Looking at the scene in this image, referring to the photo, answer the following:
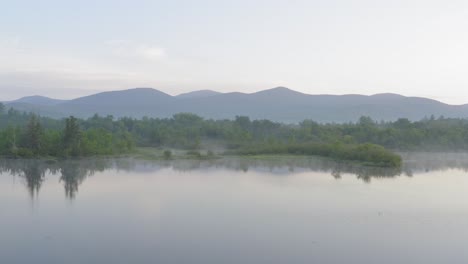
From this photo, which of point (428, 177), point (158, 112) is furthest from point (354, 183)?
point (158, 112)

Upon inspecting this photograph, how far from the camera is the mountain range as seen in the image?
130 metres

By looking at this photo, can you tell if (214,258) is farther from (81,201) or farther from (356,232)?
(81,201)

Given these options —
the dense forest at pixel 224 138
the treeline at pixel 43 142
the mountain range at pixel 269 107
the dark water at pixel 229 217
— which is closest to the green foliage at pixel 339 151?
the dense forest at pixel 224 138

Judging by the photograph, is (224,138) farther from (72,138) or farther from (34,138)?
(34,138)

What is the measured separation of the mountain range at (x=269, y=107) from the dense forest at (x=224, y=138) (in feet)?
236

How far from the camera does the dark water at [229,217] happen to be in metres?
11.0

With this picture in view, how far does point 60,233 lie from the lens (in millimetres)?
12297

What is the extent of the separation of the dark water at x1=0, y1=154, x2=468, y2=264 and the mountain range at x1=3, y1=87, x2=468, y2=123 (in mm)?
105176

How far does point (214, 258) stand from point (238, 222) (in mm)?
3320

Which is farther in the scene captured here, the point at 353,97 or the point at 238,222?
the point at 353,97

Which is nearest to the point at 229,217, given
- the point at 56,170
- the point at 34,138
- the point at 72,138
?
the point at 56,170

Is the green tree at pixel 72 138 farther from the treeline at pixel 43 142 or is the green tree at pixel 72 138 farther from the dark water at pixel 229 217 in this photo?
the dark water at pixel 229 217

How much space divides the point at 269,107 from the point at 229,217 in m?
134

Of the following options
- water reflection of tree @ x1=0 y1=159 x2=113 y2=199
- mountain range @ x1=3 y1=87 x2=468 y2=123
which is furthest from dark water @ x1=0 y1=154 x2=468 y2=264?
mountain range @ x1=3 y1=87 x2=468 y2=123
